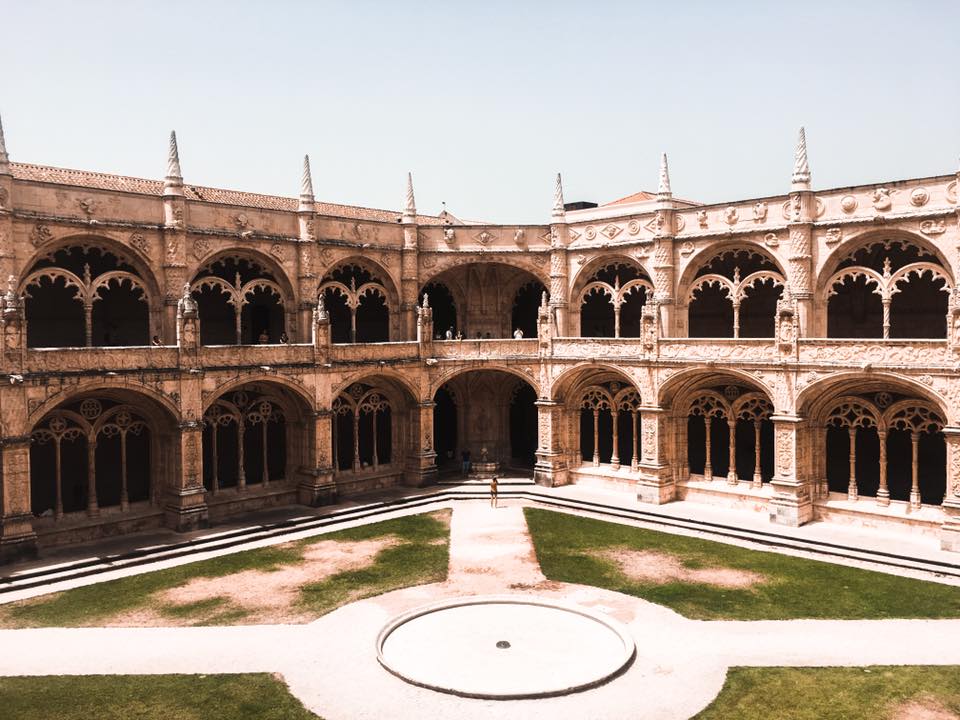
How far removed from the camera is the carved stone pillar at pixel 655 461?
32.2m

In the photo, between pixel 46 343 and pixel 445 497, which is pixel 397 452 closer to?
pixel 445 497

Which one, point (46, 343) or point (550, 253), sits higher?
point (550, 253)

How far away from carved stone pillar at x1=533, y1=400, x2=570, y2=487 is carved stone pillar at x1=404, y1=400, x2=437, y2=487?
4755 mm

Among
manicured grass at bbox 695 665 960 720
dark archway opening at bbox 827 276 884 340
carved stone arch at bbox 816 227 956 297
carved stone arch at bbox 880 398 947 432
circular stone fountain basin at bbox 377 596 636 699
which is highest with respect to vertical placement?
carved stone arch at bbox 816 227 956 297

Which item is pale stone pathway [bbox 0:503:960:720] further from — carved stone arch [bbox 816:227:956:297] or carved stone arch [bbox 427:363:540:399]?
carved stone arch [bbox 427:363:540:399]

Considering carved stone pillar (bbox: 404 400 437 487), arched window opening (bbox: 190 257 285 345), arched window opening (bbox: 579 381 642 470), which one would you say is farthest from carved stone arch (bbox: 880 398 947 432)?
arched window opening (bbox: 190 257 285 345)

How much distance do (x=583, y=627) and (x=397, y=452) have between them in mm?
18666

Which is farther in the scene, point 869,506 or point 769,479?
point 769,479

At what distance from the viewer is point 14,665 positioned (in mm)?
17297

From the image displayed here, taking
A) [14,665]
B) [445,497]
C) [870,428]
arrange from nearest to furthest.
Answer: [14,665], [870,428], [445,497]

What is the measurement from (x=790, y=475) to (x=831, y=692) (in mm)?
13753

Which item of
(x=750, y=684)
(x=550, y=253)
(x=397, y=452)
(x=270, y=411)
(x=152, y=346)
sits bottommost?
(x=750, y=684)

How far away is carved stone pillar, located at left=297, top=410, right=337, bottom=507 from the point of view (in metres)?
31.8

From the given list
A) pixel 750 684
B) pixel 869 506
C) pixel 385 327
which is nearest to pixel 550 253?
pixel 385 327
